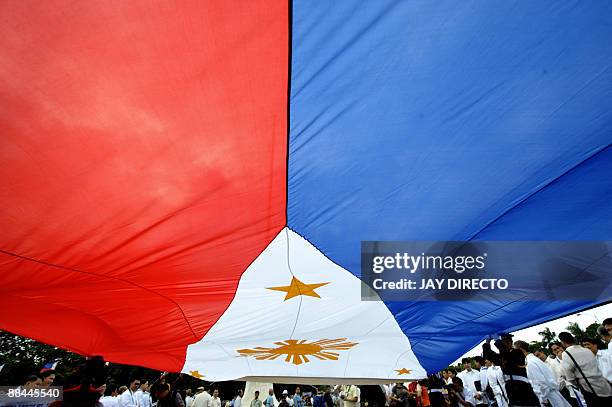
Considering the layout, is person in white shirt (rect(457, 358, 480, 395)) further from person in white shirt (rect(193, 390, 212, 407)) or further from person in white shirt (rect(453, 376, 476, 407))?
person in white shirt (rect(193, 390, 212, 407))

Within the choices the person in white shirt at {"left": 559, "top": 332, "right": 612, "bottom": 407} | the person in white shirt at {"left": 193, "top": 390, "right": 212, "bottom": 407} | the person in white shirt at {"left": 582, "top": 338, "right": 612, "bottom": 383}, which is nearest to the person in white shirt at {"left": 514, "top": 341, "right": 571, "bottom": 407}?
the person in white shirt at {"left": 559, "top": 332, "right": 612, "bottom": 407}

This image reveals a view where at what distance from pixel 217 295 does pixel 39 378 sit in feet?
10.5

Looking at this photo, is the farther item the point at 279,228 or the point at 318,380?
the point at 318,380

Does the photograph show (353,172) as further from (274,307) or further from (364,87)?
(274,307)

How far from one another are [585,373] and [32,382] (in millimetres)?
6946

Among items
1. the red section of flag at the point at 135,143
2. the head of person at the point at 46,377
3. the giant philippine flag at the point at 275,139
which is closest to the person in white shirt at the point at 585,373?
the giant philippine flag at the point at 275,139

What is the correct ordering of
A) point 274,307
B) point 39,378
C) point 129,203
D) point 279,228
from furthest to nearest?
1. point 39,378
2. point 274,307
3. point 279,228
4. point 129,203

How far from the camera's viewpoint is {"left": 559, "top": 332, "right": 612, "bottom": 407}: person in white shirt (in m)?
4.66

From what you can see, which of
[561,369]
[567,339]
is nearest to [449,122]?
[567,339]

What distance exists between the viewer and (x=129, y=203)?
2.11 metres

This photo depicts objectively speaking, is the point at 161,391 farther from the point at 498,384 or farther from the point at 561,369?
the point at 498,384

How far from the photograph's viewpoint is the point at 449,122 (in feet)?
6.38

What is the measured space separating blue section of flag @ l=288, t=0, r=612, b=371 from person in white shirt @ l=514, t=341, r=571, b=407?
10.2 ft

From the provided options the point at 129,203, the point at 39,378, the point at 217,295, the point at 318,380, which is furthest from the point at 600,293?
the point at 39,378
